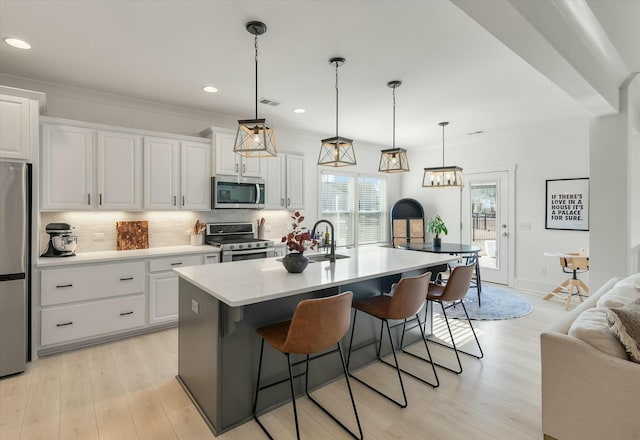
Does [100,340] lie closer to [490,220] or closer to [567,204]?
[490,220]

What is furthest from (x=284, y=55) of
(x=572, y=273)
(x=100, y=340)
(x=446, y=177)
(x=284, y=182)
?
(x=572, y=273)

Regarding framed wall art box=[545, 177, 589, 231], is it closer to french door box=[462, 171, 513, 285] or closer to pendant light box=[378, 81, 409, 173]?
french door box=[462, 171, 513, 285]

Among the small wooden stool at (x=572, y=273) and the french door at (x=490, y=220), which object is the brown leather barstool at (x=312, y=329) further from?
the french door at (x=490, y=220)

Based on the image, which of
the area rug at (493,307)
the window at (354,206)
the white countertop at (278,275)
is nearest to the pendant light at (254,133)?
the white countertop at (278,275)

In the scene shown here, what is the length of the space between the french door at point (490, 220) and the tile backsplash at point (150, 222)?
3.84 metres

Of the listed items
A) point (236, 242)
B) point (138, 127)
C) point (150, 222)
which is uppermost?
point (138, 127)

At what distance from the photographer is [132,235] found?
402cm

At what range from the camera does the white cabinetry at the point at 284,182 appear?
16.1 feet

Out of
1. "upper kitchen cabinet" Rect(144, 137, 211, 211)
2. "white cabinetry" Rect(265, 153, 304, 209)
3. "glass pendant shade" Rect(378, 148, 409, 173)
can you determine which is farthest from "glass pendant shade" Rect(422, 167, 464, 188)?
"upper kitchen cabinet" Rect(144, 137, 211, 211)

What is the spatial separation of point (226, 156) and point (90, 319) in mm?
2395

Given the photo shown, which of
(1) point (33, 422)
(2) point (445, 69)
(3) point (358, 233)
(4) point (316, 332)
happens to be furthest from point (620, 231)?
(1) point (33, 422)

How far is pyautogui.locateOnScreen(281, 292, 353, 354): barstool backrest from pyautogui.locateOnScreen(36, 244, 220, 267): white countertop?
244 cm

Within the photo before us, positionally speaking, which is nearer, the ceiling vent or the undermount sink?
the undermount sink

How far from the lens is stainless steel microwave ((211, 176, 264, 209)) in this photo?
4332 mm
